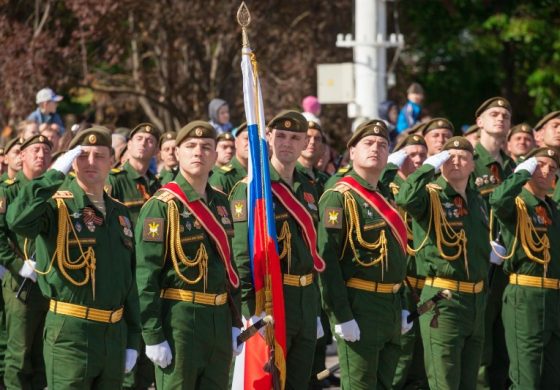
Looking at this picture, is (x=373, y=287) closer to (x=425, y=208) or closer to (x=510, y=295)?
(x=425, y=208)

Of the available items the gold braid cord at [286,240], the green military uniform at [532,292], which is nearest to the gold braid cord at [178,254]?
the gold braid cord at [286,240]

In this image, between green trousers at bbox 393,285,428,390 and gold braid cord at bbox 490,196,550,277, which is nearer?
gold braid cord at bbox 490,196,550,277

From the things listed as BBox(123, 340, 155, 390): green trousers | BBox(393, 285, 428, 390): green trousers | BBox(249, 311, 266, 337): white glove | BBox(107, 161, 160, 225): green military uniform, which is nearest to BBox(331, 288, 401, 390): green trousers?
BBox(249, 311, 266, 337): white glove

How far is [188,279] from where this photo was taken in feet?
28.3

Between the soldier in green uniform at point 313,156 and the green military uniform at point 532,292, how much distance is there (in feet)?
6.62

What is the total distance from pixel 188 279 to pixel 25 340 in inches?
113

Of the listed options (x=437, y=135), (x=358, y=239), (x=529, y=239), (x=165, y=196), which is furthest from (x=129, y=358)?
(x=437, y=135)

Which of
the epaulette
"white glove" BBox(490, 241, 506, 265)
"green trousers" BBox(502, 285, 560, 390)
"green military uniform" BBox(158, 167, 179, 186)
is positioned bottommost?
"green trousers" BBox(502, 285, 560, 390)

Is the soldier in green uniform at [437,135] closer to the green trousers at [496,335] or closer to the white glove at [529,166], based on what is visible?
the green trousers at [496,335]

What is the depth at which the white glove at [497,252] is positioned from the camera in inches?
443

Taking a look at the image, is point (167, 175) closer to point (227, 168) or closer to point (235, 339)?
point (227, 168)

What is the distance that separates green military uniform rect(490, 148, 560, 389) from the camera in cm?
1091

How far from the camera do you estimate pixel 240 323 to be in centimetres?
907

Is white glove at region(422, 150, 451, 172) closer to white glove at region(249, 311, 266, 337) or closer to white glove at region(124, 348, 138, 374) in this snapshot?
white glove at region(249, 311, 266, 337)
